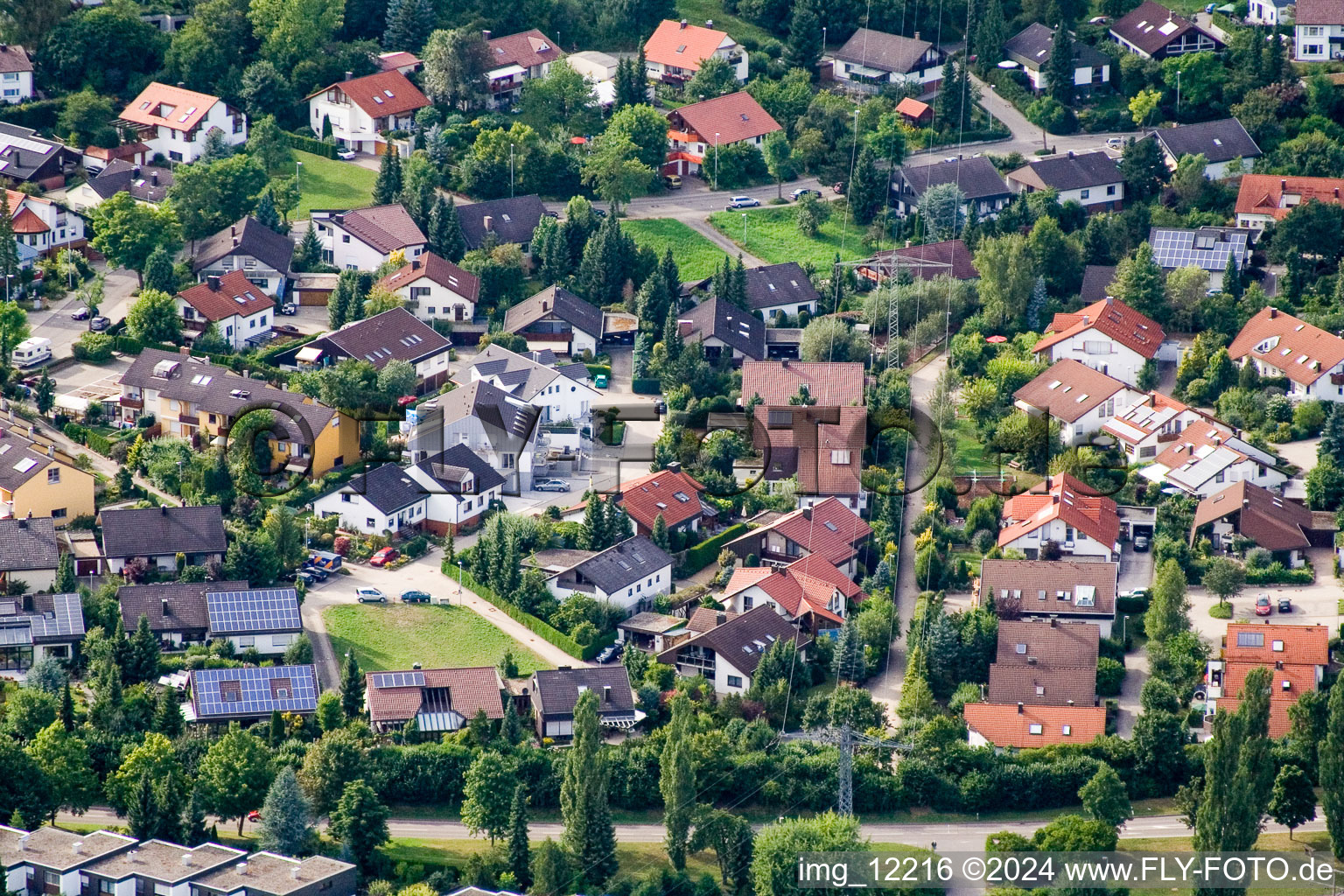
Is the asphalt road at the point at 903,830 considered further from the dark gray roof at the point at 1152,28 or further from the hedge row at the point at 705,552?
the dark gray roof at the point at 1152,28

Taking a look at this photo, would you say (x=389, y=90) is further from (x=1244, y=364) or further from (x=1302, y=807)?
(x=1302, y=807)

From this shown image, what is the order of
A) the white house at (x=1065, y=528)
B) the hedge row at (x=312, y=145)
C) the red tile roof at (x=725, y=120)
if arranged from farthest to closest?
the red tile roof at (x=725, y=120) < the hedge row at (x=312, y=145) < the white house at (x=1065, y=528)

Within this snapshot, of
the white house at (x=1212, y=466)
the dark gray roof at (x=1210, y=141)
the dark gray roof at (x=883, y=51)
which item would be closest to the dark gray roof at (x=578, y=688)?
the white house at (x=1212, y=466)

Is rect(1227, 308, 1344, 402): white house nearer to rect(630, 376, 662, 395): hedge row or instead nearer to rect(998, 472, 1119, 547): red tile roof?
rect(998, 472, 1119, 547): red tile roof

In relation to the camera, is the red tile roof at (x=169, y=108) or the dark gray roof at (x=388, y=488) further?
the red tile roof at (x=169, y=108)

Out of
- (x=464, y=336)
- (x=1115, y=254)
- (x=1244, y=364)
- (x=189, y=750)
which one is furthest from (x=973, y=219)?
(x=189, y=750)

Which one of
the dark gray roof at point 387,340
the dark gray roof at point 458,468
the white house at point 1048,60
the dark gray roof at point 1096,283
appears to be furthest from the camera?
the white house at point 1048,60

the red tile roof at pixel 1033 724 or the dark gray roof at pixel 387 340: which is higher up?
the dark gray roof at pixel 387 340
